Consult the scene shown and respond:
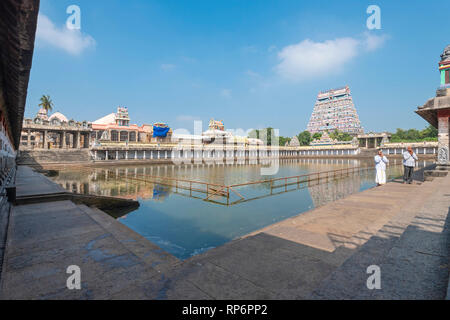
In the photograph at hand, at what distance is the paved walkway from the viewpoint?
2421 millimetres

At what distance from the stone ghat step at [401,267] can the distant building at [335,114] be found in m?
96.4

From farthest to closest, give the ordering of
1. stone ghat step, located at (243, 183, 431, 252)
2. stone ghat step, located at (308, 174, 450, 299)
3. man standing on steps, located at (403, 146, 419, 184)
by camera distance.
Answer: man standing on steps, located at (403, 146, 419, 184) → stone ghat step, located at (243, 183, 431, 252) → stone ghat step, located at (308, 174, 450, 299)

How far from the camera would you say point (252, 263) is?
133 inches

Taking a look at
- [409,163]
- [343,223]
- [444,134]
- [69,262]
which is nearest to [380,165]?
[409,163]

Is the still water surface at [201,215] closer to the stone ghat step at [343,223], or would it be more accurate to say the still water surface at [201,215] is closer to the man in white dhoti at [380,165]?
the stone ghat step at [343,223]

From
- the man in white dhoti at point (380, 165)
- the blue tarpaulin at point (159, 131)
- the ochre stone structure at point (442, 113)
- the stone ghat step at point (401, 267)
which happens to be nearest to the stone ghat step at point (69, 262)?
the stone ghat step at point (401, 267)

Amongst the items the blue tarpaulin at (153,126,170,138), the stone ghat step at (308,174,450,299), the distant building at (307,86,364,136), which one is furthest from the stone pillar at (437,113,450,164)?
the distant building at (307,86,364,136)

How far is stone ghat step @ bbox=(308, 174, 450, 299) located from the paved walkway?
10 mm

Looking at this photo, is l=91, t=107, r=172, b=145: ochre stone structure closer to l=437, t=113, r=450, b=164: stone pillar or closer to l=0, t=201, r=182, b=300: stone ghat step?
l=0, t=201, r=182, b=300: stone ghat step

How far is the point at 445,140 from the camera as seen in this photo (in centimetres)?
1189

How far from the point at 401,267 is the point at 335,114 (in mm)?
112751

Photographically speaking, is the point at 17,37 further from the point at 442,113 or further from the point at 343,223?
the point at 442,113

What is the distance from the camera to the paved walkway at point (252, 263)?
242cm

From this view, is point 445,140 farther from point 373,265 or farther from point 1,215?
point 1,215
